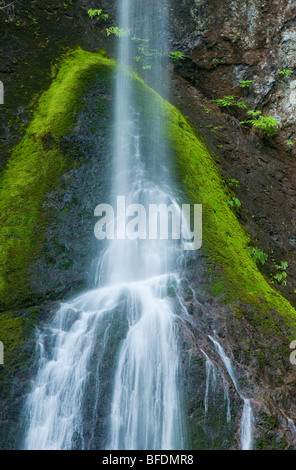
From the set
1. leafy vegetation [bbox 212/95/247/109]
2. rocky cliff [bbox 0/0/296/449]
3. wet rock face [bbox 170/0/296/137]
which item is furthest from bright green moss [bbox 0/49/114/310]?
wet rock face [bbox 170/0/296/137]

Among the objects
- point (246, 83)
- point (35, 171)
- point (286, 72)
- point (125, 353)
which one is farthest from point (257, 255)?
point (286, 72)

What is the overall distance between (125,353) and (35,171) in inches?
166

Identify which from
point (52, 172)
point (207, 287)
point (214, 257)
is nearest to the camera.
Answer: point (207, 287)

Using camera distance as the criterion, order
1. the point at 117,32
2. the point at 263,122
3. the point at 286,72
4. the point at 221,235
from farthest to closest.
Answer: the point at 117,32, the point at 286,72, the point at 263,122, the point at 221,235

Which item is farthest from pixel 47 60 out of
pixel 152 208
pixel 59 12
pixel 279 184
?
pixel 279 184

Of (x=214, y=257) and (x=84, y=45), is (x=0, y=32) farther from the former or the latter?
(x=214, y=257)

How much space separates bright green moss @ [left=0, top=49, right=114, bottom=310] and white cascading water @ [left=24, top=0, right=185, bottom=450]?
1093mm

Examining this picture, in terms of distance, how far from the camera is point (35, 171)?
7.90 metres

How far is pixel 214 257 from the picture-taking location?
6539mm

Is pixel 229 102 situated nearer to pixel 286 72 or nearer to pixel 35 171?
pixel 286 72

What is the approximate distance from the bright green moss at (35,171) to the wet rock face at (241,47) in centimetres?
358

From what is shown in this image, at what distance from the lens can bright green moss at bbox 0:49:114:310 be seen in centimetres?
647

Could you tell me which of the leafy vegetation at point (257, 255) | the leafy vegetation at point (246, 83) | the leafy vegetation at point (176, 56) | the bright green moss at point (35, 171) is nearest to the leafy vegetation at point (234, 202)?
the leafy vegetation at point (257, 255)
